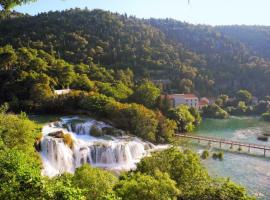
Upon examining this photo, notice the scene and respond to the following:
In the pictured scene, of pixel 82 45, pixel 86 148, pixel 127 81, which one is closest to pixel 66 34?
pixel 82 45

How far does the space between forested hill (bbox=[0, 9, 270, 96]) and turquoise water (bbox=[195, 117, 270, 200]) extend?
99.7 ft

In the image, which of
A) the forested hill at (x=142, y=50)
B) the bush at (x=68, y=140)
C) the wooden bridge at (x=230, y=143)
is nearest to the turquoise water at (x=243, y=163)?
the wooden bridge at (x=230, y=143)

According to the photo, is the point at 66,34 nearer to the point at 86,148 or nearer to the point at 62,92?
the point at 62,92

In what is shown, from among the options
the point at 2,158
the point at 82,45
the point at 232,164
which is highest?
the point at 82,45

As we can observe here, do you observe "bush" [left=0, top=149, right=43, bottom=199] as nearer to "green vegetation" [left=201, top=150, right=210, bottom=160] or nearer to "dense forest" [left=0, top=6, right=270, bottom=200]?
"dense forest" [left=0, top=6, right=270, bottom=200]

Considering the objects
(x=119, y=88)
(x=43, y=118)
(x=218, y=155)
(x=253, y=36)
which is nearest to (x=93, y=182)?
(x=218, y=155)

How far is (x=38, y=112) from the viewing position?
49.8m

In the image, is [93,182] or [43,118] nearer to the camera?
[93,182]

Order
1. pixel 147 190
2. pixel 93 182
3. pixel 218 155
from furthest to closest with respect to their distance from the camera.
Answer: pixel 218 155 < pixel 93 182 < pixel 147 190

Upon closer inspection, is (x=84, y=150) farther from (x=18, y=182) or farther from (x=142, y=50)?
(x=142, y=50)

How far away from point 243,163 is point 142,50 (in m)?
66.2

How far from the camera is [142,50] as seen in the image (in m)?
102

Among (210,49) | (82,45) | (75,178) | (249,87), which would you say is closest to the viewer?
(75,178)

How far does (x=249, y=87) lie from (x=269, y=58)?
28.5 meters
